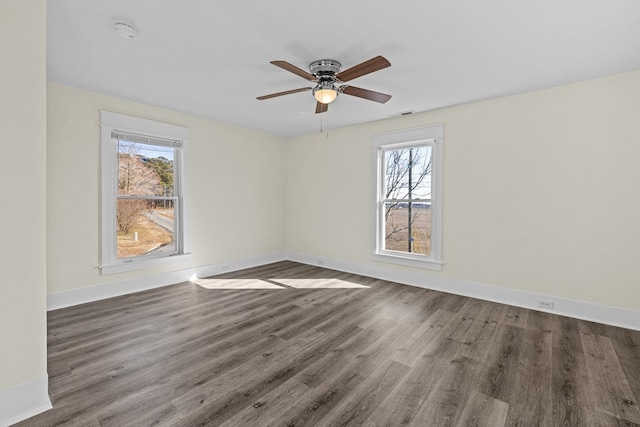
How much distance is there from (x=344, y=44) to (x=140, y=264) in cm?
377

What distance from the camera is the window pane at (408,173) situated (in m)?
4.38

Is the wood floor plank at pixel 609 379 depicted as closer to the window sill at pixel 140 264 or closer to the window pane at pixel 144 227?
the window sill at pixel 140 264

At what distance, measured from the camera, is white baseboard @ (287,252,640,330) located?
3.00 m

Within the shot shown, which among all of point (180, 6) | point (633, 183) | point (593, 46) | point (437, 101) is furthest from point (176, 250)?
point (633, 183)

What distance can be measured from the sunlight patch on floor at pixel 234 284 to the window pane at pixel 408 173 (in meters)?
2.40

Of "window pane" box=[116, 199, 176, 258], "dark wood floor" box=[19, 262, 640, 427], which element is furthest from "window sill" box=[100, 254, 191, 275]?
"dark wood floor" box=[19, 262, 640, 427]

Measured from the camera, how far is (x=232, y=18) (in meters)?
2.08

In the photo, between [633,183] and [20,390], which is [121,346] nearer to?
[20,390]

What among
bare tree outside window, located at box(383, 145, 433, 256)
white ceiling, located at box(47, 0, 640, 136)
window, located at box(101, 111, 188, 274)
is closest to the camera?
white ceiling, located at box(47, 0, 640, 136)

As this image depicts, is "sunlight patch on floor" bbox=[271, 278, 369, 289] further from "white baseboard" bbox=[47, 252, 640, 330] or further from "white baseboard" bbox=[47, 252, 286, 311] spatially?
"white baseboard" bbox=[47, 252, 286, 311]

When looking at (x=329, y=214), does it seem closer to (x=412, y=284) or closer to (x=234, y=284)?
(x=412, y=284)

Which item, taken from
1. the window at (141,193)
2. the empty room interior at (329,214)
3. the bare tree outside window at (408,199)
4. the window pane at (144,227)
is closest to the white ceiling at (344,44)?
the empty room interior at (329,214)

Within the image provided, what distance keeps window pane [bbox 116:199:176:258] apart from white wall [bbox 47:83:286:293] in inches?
11.3

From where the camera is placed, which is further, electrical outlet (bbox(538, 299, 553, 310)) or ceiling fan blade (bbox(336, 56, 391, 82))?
electrical outlet (bbox(538, 299, 553, 310))
